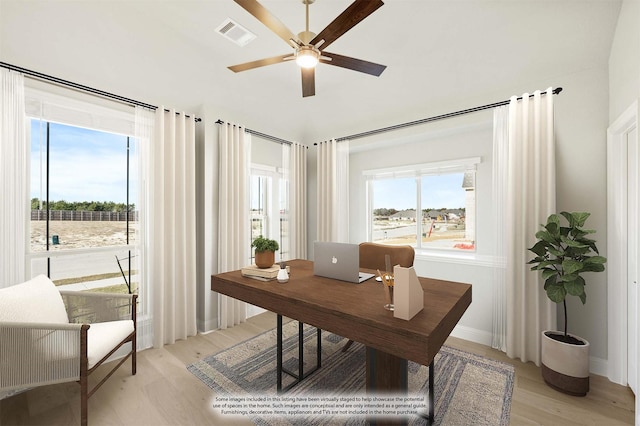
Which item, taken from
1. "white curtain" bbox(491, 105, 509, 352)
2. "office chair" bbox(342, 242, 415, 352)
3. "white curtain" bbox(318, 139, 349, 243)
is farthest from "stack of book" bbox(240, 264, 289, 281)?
"white curtain" bbox(491, 105, 509, 352)

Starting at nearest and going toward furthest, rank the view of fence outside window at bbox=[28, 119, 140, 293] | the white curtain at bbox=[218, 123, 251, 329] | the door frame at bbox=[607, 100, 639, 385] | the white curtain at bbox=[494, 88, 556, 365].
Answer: the door frame at bbox=[607, 100, 639, 385]
the view of fence outside window at bbox=[28, 119, 140, 293]
the white curtain at bbox=[494, 88, 556, 365]
the white curtain at bbox=[218, 123, 251, 329]

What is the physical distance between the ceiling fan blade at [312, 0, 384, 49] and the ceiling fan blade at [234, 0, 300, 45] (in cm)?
18

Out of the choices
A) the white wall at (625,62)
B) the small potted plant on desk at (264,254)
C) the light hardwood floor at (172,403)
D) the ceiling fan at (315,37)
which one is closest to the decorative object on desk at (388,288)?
the small potted plant on desk at (264,254)

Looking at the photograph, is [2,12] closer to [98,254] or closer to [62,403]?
[98,254]

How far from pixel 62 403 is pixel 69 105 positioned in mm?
2278

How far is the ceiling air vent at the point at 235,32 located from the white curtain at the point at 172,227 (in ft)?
2.99

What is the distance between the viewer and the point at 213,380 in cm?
214

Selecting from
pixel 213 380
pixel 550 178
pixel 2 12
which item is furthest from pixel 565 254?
pixel 2 12

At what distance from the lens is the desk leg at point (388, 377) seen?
4.40ft

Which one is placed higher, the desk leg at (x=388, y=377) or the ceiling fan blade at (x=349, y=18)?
the ceiling fan blade at (x=349, y=18)

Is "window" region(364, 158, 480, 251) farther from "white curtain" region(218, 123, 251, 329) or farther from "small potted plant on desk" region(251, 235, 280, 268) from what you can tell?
"small potted plant on desk" region(251, 235, 280, 268)

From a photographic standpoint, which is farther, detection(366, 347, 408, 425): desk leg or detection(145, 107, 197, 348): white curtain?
detection(145, 107, 197, 348): white curtain

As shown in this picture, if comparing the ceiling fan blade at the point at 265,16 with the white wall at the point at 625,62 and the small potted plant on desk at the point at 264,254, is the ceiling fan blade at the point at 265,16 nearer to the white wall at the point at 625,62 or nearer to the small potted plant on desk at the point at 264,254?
the small potted plant on desk at the point at 264,254

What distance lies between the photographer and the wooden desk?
1.10 metres
